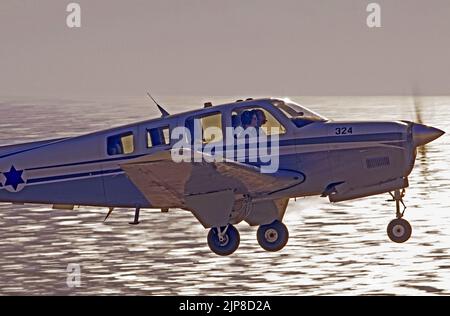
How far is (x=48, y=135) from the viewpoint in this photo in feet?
338

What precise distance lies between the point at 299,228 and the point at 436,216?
241 inches

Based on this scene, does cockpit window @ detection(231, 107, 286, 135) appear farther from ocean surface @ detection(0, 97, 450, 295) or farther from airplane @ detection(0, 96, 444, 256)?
ocean surface @ detection(0, 97, 450, 295)

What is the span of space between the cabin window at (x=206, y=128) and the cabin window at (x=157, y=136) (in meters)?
0.62

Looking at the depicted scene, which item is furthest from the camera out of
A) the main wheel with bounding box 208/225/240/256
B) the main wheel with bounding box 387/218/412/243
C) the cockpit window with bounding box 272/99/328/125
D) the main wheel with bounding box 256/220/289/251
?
the main wheel with bounding box 256/220/289/251

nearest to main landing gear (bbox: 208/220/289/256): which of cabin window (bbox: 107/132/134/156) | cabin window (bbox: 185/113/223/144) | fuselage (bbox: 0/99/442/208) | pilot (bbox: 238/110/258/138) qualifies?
fuselage (bbox: 0/99/442/208)

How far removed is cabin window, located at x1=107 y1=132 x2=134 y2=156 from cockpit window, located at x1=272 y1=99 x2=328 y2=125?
10.7ft

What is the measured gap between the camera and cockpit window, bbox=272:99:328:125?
1294 inches

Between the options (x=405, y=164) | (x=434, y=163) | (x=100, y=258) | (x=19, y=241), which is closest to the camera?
(x=405, y=164)

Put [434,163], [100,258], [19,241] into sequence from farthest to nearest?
1. [434,163]
2. [19,241]
3. [100,258]

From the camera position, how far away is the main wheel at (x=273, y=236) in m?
34.0

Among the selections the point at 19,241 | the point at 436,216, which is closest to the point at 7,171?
the point at 19,241

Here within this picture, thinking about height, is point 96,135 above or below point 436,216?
above

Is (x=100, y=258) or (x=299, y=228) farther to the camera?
(x=299, y=228)

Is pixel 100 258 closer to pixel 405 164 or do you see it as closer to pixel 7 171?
pixel 7 171
